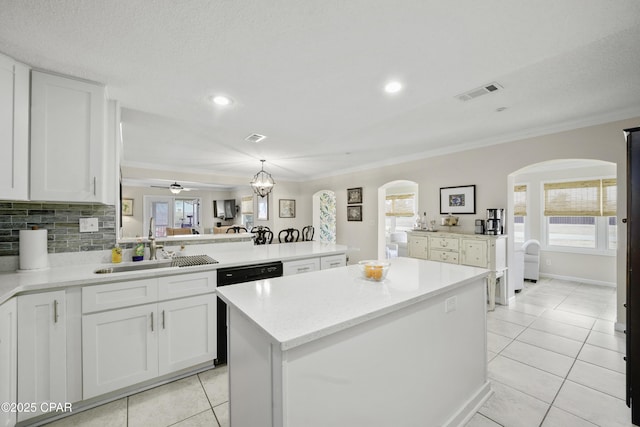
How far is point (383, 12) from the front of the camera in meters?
1.46

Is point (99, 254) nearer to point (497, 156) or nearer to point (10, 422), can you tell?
point (10, 422)

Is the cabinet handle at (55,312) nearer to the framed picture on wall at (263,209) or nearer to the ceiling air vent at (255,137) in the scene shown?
the ceiling air vent at (255,137)

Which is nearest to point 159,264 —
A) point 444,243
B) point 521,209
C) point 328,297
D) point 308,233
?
point 328,297

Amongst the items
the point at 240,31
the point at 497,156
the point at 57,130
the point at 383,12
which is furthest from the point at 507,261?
the point at 57,130

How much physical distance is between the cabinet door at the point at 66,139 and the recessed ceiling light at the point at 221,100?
886 millimetres

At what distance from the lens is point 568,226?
541cm

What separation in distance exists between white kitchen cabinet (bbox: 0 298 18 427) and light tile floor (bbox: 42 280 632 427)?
0.34m

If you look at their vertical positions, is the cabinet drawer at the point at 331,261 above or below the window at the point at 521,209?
below

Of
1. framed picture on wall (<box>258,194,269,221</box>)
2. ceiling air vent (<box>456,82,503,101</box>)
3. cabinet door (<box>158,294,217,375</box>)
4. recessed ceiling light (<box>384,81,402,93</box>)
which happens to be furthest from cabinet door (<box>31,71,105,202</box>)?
framed picture on wall (<box>258,194,269,221</box>)

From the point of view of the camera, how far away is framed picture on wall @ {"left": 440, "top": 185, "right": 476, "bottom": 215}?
419cm

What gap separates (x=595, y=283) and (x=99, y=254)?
306 inches

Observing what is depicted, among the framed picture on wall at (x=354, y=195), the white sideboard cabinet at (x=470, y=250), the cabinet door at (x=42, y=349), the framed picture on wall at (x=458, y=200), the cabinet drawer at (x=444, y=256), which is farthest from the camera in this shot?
the framed picture on wall at (x=354, y=195)

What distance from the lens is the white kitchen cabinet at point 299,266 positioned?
2.76 m

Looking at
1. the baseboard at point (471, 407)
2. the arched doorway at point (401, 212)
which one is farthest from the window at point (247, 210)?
the baseboard at point (471, 407)
